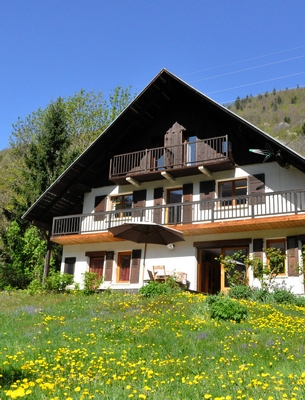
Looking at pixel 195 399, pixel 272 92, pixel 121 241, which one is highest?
pixel 272 92

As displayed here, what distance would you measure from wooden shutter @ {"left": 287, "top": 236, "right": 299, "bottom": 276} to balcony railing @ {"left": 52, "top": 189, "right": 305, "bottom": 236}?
3.57 feet

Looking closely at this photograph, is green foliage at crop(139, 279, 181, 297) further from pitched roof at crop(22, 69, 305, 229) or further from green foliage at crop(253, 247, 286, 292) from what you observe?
pitched roof at crop(22, 69, 305, 229)

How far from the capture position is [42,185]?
29.6 meters

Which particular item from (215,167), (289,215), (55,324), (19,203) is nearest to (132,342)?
(55,324)

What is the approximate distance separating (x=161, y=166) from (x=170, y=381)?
622 inches

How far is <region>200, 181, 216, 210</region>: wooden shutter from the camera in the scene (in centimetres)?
2145

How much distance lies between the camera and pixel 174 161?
22.5m

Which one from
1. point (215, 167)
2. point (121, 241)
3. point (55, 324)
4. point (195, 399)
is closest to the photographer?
point (195, 399)

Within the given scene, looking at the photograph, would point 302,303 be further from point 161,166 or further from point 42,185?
point 42,185

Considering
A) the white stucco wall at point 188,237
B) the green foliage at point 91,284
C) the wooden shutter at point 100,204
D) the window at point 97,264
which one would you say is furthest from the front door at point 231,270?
the wooden shutter at point 100,204

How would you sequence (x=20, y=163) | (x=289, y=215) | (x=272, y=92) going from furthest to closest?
(x=272, y=92) < (x=20, y=163) < (x=289, y=215)

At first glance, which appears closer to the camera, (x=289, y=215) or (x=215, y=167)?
(x=289, y=215)

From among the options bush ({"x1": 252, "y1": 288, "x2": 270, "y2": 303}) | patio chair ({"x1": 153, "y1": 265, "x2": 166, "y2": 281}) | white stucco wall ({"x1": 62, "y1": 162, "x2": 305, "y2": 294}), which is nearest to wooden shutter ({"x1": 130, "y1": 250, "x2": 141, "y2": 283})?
white stucco wall ({"x1": 62, "y1": 162, "x2": 305, "y2": 294})

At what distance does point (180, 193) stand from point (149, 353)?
1434 cm
